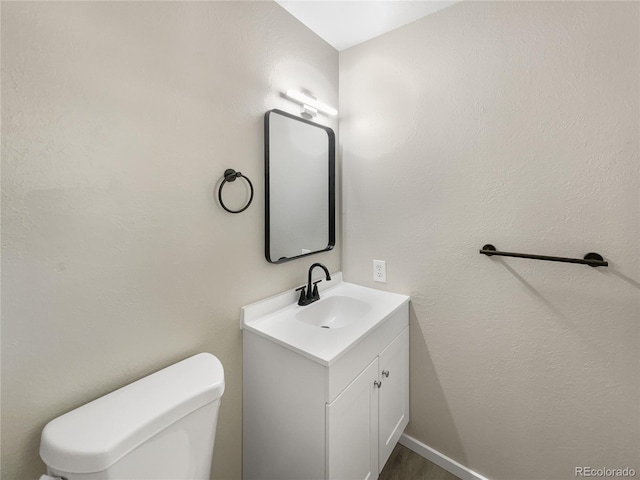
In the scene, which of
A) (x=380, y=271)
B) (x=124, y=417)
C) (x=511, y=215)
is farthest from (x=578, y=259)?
(x=124, y=417)

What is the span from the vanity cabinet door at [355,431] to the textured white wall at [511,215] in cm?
46

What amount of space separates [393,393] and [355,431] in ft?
1.23

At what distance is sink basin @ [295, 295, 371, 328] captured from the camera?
4.93 feet

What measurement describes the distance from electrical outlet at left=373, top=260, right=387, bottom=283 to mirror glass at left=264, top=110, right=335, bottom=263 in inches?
11.4

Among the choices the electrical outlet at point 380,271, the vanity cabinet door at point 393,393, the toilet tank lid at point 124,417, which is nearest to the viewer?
the toilet tank lid at point 124,417

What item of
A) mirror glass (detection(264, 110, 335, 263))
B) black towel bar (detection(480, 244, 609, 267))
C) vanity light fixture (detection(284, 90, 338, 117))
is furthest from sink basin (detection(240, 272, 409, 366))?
vanity light fixture (detection(284, 90, 338, 117))

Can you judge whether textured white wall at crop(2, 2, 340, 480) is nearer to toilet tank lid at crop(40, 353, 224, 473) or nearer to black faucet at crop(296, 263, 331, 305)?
toilet tank lid at crop(40, 353, 224, 473)

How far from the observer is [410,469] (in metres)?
1.55

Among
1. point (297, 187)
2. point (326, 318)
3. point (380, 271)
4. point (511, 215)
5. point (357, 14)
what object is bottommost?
point (326, 318)

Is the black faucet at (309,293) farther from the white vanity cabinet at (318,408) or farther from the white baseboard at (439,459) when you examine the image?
the white baseboard at (439,459)

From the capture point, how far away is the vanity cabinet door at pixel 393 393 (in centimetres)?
136

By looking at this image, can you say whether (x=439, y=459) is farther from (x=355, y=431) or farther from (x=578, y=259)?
(x=578, y=259)

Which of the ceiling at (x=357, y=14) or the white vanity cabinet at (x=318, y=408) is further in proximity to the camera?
the ceiling at (x=357, y=14)

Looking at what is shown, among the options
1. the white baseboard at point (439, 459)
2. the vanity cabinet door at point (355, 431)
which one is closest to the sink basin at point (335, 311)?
the vanity cabinet door at point (355, 431)
